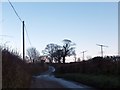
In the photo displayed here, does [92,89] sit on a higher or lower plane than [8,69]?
lower

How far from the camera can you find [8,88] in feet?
39.5

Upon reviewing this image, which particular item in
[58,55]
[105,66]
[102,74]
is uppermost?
[58,55]

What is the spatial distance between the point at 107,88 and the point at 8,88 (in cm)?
1609

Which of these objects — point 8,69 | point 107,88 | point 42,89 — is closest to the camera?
point 8,69

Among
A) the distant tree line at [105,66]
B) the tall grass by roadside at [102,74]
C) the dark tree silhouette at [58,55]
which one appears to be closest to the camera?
the tall grass by roadside at [102,74]

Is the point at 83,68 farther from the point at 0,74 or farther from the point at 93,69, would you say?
the point at 0,74

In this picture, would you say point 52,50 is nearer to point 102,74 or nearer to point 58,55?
point 58,55

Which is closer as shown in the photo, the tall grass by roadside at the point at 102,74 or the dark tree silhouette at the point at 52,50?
the tall grass by roadside at the point at 102,74

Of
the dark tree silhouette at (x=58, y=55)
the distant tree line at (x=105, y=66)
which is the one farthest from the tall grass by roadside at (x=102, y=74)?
the dark tree silhouette at (x=58, y=55)

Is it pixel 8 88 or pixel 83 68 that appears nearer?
pixel 8 88

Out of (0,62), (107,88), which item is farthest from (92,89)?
(0,62)

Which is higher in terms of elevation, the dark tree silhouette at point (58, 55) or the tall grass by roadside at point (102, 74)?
the dark tree silhouette at point (58, 55)

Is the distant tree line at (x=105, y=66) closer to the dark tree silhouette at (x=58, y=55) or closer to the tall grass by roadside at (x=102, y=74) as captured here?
the tall grass by roadside at (x=102, y=74)

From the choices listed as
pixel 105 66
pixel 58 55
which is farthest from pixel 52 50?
pixel 105 66
